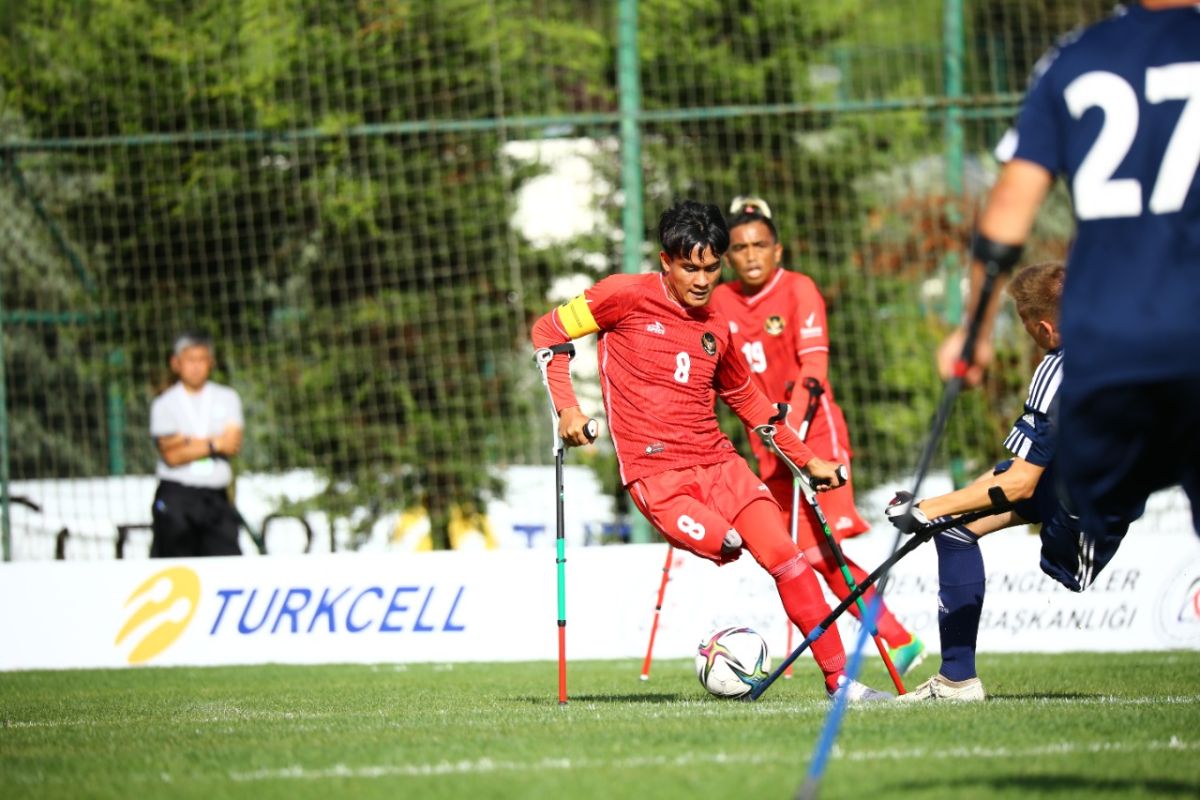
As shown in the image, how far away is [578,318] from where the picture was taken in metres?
7.14

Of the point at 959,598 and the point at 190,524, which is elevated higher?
the point at 959,598

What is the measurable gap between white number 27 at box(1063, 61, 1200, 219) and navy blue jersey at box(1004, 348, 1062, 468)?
2367mm

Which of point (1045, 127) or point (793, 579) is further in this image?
point (793, 579)

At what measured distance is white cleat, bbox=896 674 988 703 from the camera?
22.1 feet

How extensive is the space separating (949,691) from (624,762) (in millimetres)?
2599

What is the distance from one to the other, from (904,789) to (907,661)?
13.9ft

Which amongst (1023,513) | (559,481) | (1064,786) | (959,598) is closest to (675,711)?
(559,481)

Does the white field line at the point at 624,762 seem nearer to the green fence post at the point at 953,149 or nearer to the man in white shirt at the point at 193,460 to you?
the man in white shirt at the point at 193,460

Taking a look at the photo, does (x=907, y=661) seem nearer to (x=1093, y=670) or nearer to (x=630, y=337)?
(x=1093, y=670)

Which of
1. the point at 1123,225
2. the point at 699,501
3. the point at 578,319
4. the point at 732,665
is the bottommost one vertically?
the point at 732,665

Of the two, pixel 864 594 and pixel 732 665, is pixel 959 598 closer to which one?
pixel 732 665

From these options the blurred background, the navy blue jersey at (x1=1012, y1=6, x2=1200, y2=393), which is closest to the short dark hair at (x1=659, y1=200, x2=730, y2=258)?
the navy blue jersey at (x1=1012, y1=6, x2=1200, y2=393)

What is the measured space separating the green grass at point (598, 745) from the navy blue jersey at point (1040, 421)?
0.98 meters

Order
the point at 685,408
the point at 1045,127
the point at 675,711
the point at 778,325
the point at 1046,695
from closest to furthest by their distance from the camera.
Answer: the point at 1045,127 < the point at 675,711 < the point at 685,408 < the point at 1046,695 < the point at 778,325
